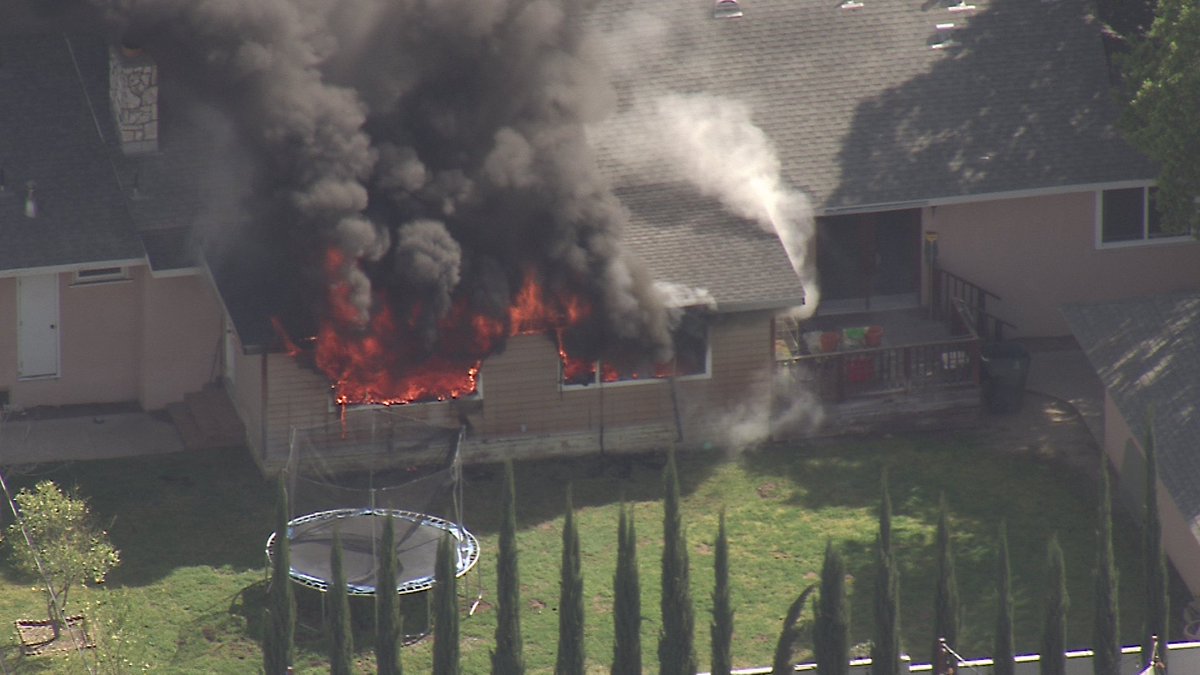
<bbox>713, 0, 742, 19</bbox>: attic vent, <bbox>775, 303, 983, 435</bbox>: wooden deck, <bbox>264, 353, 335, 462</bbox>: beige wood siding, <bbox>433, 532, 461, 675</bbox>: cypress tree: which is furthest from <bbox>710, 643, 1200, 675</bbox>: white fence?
<bbox>713, 0, 742, 19</bbox>: attic vent

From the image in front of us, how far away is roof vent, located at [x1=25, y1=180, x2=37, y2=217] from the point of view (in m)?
31.6

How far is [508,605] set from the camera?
24281 millimetres

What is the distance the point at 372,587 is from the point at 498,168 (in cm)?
617

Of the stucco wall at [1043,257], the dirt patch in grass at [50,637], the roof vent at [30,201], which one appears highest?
the roof vent at [30,201]

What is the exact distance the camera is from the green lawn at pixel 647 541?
27.3m

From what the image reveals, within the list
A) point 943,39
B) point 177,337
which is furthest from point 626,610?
point 943,39

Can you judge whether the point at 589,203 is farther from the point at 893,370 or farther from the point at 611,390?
the point at 893,370

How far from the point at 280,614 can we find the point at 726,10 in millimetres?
14323

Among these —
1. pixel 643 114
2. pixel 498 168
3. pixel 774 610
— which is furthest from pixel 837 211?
pixel 774 610

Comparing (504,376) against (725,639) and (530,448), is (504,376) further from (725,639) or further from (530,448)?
(725,639)

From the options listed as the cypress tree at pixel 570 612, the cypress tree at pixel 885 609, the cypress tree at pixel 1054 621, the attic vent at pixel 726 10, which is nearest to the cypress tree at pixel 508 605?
the cypress tree at pixel 570 612

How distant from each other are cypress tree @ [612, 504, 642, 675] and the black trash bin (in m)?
9.65

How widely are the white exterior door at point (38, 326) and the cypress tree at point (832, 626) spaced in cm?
1217

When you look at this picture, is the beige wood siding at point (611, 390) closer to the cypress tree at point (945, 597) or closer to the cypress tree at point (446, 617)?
the cypress tree at point (945, 597)
